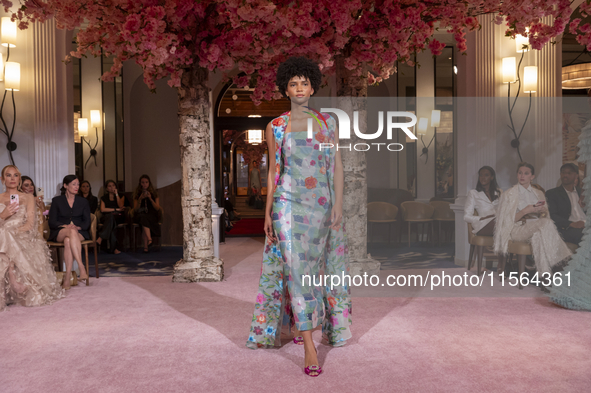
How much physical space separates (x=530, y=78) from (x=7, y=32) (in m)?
6.14

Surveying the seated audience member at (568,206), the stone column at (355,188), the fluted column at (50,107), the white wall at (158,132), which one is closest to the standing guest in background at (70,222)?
the fluted column at (50,107)

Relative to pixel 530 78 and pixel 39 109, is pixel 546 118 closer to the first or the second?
pixel 530 78

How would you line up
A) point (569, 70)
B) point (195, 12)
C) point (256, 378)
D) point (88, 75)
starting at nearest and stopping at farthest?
point (256, 378) → point (195, 12) → point (88, 75) → point (569, 70)

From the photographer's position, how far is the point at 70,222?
218 inches

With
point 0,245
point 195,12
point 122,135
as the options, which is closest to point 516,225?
point 195,12

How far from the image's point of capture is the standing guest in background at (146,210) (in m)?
8.01

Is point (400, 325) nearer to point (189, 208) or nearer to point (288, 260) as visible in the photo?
point (288, 260)

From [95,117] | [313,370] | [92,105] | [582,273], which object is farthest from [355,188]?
[92,105]

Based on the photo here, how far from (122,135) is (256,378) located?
23.3ft

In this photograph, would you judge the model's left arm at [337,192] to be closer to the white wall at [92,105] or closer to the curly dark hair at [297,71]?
the curly dark hair at [297,71]

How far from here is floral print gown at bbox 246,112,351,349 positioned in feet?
9.20

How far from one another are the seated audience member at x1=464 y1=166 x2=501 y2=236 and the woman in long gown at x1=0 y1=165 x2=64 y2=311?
4.24 metres

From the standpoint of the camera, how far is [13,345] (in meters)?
3.24

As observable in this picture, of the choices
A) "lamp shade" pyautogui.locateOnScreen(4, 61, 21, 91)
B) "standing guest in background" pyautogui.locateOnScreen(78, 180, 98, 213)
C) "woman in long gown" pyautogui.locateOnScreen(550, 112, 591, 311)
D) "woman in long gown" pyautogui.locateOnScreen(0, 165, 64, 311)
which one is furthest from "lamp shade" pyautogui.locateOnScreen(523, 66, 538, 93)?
"standing guest in background" pyautogui.locateOnScreen(78, 180, 98, 213)
